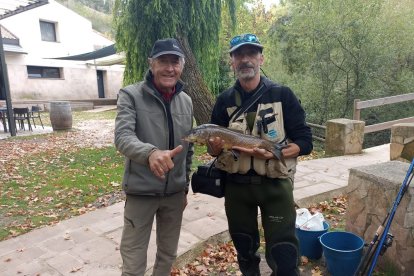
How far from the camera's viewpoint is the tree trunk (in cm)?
826

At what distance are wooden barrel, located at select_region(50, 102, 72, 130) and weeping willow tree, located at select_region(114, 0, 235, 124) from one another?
4612 mm

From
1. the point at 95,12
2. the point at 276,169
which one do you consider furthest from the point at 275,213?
the point at 95,12

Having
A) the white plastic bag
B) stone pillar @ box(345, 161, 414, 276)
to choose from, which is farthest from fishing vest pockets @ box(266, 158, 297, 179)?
stone pillar @ box(345, 161, 414, 276)

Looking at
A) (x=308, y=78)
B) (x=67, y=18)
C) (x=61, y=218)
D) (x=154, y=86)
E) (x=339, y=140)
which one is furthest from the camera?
(x=67, y=18)

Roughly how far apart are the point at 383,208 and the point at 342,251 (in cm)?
69

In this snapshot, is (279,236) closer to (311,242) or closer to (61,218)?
(311,242)

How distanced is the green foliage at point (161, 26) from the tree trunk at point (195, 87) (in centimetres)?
42

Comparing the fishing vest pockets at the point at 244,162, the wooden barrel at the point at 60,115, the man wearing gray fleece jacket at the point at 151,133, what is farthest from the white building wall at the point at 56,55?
the fishing vest pockets at the point at 244,162

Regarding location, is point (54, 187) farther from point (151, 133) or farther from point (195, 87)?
point (151, 133)

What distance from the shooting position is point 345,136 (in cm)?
767

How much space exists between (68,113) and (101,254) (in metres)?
10.5

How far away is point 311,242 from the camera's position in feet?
11.5

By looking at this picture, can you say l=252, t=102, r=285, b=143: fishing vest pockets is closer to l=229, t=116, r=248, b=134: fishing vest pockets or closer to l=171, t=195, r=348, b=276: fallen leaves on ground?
l=229, t=116, r=248, b=134: fishing vest pockets

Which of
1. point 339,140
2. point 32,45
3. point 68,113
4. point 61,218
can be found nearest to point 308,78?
point 339,140
